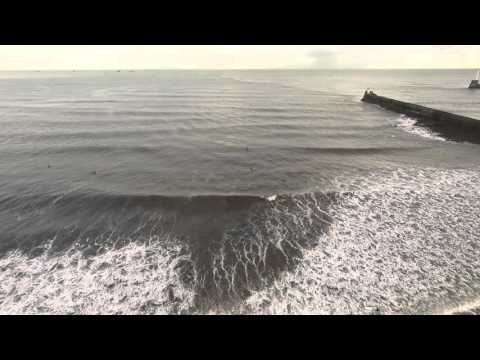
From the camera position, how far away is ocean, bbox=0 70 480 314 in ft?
24.0

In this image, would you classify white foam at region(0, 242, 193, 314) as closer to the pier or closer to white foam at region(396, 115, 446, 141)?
white foam at region(396, 115, 446, 141)

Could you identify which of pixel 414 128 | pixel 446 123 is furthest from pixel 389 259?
pixel 446 123

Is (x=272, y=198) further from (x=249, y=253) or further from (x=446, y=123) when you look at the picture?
(x=446, y=123)

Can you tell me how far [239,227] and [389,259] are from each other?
6.03m

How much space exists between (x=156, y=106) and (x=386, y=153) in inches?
1449

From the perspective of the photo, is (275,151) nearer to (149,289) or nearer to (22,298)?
(149,289)

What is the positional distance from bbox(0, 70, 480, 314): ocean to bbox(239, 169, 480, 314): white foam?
0.05 m

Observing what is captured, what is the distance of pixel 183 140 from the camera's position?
23.2 m

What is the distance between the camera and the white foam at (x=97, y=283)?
7.06 m

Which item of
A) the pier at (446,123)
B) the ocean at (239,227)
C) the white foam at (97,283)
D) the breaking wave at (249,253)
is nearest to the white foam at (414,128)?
the pier at (446,123)

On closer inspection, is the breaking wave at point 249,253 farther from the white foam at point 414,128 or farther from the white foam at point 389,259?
the white foam at point 414,128

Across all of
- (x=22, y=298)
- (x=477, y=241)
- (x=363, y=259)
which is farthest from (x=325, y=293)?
(x=22, y=298)

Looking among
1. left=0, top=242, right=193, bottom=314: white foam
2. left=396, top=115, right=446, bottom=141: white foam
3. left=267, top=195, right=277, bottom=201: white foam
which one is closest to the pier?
left=396, top=115, right=446, bottom=141: white foam

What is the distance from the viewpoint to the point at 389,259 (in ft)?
28.1
